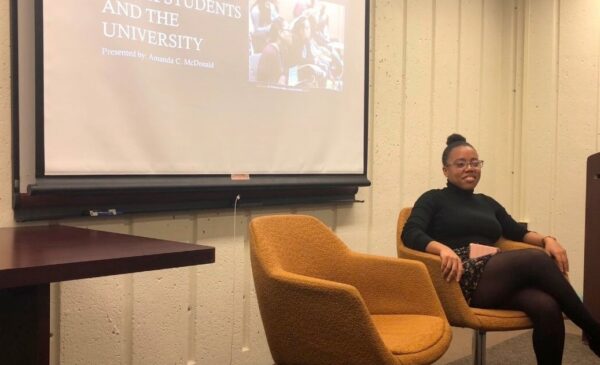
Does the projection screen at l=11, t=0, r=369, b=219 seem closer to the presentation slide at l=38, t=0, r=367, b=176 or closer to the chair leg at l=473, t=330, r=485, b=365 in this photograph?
the presentation slide at l=38, t=0, r=367, b=176

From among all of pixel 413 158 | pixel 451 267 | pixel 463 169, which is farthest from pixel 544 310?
pixel 413 158

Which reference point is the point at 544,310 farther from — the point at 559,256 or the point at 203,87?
the point at 203,87

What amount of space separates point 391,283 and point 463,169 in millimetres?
791

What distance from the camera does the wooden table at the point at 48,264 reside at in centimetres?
111

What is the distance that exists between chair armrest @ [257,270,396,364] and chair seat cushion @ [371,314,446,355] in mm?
105

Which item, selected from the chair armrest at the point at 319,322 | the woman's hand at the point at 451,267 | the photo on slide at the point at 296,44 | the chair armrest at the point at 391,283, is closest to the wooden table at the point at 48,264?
the chair armrest at the point at 319,322

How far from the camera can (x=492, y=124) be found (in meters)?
3.79

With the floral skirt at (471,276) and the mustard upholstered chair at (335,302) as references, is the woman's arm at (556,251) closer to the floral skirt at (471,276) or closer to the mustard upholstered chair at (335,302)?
the floral skirt at (471,276)

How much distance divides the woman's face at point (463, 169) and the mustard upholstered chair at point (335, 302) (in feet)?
2.39

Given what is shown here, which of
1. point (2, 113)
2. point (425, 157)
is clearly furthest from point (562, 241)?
point (2, 113)

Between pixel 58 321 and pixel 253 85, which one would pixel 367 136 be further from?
pixel 58 321

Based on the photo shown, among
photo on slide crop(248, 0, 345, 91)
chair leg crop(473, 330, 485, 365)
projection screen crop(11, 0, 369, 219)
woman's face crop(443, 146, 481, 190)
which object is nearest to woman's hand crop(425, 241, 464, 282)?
chair leg crop(473, 330, 485, 365)

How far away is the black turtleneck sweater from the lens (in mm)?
2412

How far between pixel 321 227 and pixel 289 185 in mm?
468
